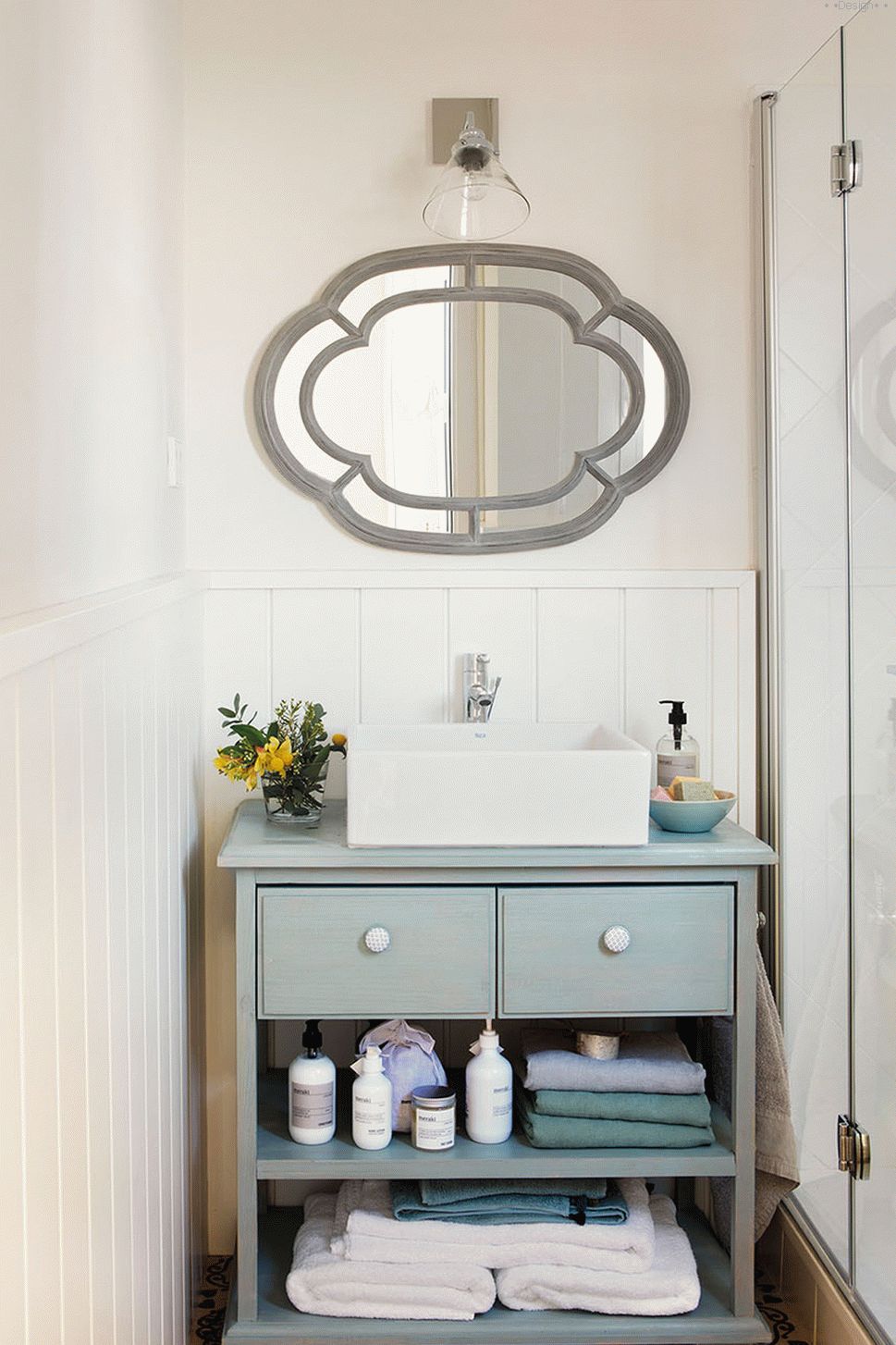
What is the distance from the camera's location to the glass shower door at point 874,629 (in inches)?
67.8

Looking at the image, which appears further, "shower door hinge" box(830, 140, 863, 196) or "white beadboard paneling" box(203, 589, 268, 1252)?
"white beadboard paneling" box(203, 589, 268, 1252)

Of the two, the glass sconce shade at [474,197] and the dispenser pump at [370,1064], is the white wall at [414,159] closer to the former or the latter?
the glass sconce shade at [474,197]

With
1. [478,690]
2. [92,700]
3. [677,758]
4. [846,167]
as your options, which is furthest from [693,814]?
[92,700]

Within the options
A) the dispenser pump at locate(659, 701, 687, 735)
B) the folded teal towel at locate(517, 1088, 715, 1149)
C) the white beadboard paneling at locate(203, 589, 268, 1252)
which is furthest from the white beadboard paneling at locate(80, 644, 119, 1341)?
the dispenser pump at locate(659, 701, 687, 735)

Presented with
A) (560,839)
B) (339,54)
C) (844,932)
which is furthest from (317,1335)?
(339,54)

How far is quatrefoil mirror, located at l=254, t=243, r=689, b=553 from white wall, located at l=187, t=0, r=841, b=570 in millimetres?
52

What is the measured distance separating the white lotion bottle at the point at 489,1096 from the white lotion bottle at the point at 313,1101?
0.71 ft

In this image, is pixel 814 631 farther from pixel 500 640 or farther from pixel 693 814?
pixel 500 640

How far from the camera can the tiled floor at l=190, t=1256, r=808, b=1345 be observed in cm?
210

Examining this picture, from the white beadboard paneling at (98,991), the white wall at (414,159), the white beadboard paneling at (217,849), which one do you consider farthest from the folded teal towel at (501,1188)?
the white wall at (414,159)

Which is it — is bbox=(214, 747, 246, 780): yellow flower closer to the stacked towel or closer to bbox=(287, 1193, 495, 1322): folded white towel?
the stacked towel

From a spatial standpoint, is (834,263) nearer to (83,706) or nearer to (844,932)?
(844,932)

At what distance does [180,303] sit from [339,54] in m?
0.52

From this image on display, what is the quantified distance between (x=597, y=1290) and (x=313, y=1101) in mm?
519
